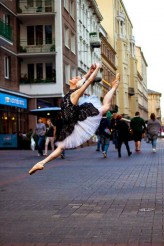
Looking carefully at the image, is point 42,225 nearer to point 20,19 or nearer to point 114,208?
point 114,208

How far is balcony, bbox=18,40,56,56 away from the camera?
1587 inches

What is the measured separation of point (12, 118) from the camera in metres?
37.1

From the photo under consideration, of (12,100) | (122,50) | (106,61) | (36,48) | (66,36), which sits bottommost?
(12,100)

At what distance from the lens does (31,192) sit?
407 inches

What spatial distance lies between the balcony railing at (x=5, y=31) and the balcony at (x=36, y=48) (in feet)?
11.3

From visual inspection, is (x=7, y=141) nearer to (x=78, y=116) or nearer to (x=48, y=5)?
(x=48, y=5)

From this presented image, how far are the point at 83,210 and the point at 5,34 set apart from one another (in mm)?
28596

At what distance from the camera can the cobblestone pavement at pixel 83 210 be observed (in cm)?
608

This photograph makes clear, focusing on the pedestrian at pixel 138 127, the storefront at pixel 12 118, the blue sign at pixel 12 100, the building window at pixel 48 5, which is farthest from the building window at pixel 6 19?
the pedestrian at pixel 138 127

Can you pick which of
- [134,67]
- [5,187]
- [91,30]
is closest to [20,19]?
[91,30]

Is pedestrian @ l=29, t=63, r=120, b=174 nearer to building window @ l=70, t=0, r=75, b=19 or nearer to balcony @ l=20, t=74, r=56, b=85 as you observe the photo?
balcony @ l=20, t=74, r=56, b=85

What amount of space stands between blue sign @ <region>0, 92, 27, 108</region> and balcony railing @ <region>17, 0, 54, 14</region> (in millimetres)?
7116

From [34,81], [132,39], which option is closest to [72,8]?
[34,81]

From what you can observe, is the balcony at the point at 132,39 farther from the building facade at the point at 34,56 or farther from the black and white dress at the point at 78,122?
the black and white dress at the point at 78,122
